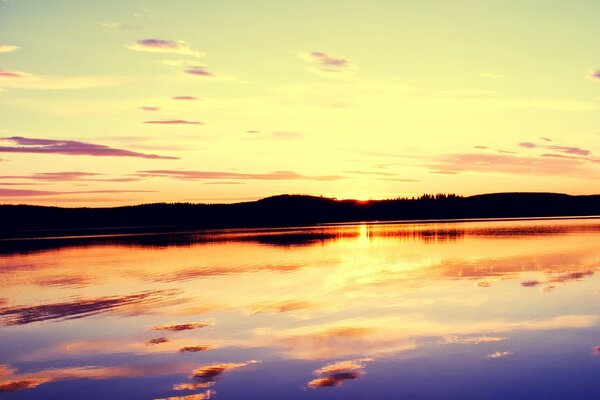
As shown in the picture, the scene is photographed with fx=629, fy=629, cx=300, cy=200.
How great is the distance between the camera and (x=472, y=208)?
170875 millimetres

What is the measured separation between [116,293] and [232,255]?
52.6 ft

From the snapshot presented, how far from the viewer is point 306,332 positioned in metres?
16.3

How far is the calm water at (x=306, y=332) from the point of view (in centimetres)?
1192

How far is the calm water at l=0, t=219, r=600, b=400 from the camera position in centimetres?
1192

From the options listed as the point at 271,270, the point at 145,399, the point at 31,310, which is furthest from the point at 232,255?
the point at 145,399

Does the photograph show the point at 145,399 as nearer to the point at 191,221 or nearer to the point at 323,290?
the point at 323,290

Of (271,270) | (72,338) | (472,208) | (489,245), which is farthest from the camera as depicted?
(472,208)

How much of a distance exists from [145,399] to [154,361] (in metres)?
2.58

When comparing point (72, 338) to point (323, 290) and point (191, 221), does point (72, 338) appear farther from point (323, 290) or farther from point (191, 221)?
point (191, 221)

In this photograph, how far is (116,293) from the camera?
24.1 meters

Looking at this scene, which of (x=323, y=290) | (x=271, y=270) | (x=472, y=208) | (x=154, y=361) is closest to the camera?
(x=154, y=361)

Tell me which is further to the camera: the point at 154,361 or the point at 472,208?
the point at 472,208

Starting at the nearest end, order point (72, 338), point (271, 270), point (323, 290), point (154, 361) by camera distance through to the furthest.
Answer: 1. point (154, 361)
2. point (72, 338)
3. point (323, 290)
4. point (271, 270)

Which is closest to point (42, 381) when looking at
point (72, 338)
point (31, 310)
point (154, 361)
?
point (154, 361)
